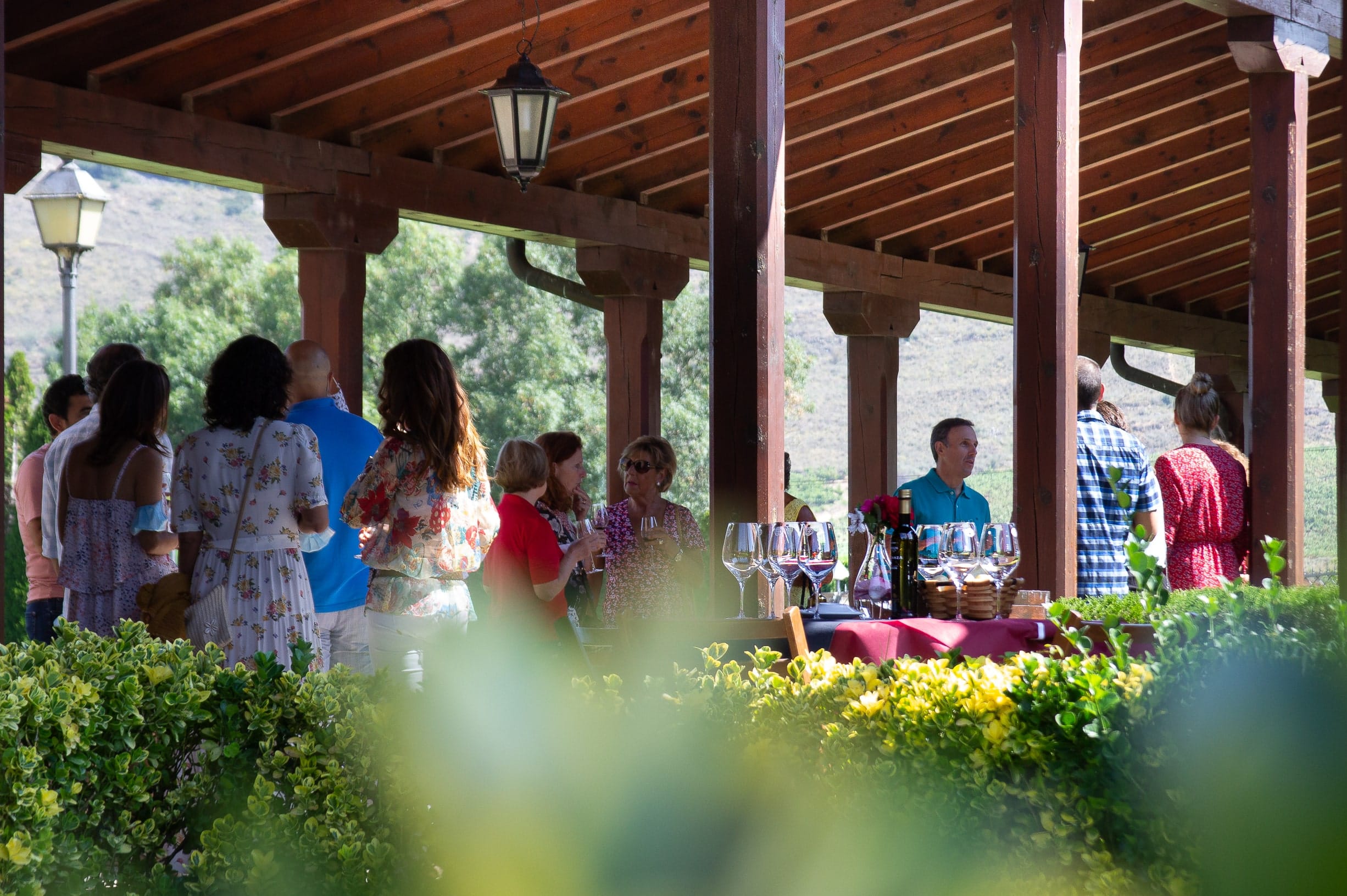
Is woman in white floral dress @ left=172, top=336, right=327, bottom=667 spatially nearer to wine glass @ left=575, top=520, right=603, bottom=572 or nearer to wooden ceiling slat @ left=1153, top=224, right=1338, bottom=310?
wine glass @ left=575, top=520, right=603, bottom=572

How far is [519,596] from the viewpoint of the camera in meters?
4.70

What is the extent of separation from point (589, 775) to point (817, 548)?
1239 mm

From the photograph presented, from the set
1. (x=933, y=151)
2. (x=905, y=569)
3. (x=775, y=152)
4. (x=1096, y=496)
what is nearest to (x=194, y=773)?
(x=905, y=569)

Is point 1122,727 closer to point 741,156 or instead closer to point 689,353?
point 741,156

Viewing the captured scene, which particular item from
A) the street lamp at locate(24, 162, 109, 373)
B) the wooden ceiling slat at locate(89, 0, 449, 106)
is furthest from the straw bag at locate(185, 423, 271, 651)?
the street lamp at locate(24, 162, 109, 373)

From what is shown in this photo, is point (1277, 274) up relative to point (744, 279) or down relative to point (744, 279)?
up

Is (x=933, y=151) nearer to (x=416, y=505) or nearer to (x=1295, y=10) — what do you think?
(x=1295, y=10)

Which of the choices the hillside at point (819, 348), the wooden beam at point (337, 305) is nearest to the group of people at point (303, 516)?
the wooden beam at point (337, 305)

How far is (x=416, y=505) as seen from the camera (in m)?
3.89

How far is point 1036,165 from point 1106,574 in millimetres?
1453

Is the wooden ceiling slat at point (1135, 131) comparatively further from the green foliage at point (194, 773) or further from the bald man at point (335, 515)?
the green foliage at point (194, 773)

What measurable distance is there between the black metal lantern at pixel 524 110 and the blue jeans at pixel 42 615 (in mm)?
2256

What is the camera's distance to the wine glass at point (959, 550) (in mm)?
3604

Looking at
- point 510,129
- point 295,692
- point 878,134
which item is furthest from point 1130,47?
point 295,692
